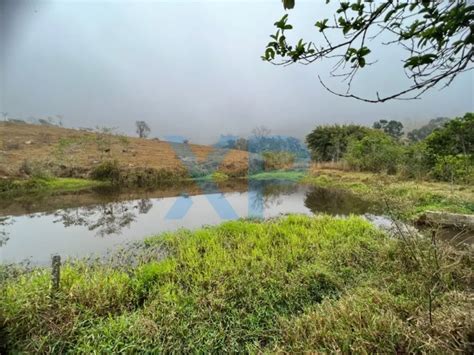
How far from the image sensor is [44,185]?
8969 mm

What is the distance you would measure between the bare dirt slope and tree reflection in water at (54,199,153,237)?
16.0 ft

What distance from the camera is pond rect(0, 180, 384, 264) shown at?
388cm

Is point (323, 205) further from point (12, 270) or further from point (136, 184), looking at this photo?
point (136, 184)

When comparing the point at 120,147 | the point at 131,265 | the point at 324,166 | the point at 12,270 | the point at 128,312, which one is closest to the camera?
the point at 128,312

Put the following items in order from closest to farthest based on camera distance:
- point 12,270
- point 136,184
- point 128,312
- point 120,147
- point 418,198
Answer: point 128,312
point 12,270
point 418,198
point 136,184
point 120,147

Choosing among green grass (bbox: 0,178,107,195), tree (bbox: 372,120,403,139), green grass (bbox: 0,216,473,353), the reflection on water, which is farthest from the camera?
tree (bbox: 372,120,403,139)

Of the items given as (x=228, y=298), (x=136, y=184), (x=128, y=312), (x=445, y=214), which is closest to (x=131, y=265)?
(x=128, y=312)

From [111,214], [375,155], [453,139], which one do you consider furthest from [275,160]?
[111,214]

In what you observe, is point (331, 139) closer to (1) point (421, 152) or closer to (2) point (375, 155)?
(2) point (375, 155)

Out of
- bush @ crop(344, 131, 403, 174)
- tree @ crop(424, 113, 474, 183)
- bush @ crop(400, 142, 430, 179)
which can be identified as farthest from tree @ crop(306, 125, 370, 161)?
tree @ crop(424, 113, 474, 183)

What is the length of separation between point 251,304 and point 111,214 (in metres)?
4.94

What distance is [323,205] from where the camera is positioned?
727cm

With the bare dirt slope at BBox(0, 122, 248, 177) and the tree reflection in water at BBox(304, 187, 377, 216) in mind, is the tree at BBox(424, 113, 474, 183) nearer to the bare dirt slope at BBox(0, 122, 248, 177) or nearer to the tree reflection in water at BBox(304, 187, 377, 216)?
the tree reflection in water at BBox(304, 187, 377, 216)

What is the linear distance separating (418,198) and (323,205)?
8.03 feet
